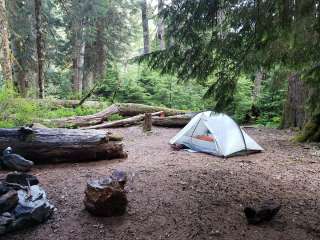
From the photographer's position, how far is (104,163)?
20.2ft

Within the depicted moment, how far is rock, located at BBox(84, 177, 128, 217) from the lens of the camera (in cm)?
392

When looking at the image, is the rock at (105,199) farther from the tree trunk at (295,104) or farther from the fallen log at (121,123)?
the tree trunk at (295,104)

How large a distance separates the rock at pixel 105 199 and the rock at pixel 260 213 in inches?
59.4

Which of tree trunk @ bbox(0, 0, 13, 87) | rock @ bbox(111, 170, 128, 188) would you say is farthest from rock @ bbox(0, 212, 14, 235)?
tree trunk @ bbox(0, 0, 13, 87)

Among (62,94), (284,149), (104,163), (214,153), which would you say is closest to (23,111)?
(104,163)

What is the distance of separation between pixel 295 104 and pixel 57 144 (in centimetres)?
772

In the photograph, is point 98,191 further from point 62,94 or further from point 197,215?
point 62,94

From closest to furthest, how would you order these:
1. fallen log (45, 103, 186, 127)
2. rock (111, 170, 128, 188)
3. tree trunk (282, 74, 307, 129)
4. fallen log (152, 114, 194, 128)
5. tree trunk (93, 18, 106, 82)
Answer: rock (111, 170, 128, 188)
fallen log (45, 103, 186, 127)
tree trunk (282, 74, 307, 129)
fallen log (152, 114, 194, 128)
tree trunk (93, 18, 106, 82)

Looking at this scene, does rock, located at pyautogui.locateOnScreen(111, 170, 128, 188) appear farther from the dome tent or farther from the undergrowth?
the undergrowth

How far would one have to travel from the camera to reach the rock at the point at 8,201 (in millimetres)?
3607

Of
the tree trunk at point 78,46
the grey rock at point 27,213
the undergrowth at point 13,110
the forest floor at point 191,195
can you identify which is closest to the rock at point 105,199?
the forest floor at point 191,195

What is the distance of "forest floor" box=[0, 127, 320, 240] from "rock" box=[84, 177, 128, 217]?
9cm

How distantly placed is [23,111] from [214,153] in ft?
15.7

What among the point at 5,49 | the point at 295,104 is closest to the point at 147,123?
the point at 295,104
